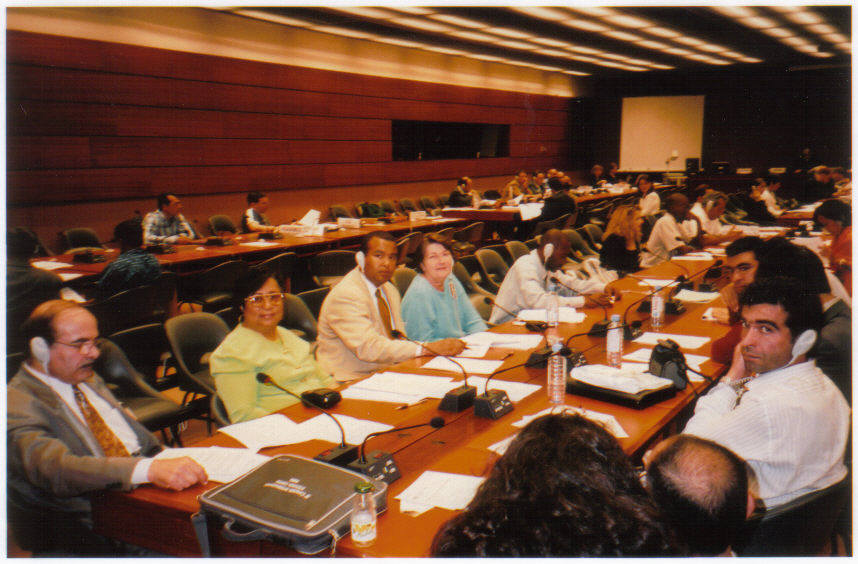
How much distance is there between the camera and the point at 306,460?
1561 mm

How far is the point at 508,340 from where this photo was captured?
10.0 feet

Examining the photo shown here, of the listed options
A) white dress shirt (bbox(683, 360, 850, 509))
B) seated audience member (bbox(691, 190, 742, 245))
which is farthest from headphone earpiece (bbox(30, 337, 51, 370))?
seated audience member (bbox(691, 190, 742, 245))

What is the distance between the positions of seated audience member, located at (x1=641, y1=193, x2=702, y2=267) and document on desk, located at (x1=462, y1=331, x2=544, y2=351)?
3.43m

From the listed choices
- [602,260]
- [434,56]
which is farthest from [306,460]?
[434,56]

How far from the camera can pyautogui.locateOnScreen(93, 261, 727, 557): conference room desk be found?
4.72 feet

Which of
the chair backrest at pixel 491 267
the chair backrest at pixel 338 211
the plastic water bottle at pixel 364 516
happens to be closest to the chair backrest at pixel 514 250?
the chair backrest at pixel 491 267

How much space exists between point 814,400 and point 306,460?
1.39 metres

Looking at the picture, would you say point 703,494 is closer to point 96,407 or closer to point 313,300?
point 96,407

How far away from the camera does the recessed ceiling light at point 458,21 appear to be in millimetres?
7973

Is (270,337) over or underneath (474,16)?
underneath

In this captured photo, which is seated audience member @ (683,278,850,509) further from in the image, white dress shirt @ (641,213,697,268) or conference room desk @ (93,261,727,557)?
white dress shirt @ (641,213,697,268)

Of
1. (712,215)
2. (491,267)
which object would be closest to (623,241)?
(491,267)

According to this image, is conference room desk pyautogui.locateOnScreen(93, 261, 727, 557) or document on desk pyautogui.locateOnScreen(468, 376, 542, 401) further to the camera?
document on desk pyautogui.locateOnScreen(468, 376, 542, 401)

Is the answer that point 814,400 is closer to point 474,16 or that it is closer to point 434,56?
point 474,16
